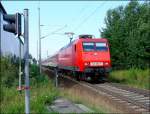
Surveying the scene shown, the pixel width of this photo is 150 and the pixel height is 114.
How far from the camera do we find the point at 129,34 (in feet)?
143

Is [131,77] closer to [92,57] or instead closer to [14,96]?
[92,57]

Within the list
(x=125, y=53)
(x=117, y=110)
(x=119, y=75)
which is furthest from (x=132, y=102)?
(x=125, y=53)

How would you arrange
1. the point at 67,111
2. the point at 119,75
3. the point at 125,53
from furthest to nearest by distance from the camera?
1. the point at 125,53
2. the point at 119,75
3. the point at 67,111

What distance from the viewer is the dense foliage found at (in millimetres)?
40594

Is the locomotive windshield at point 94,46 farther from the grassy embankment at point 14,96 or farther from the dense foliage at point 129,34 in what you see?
the dense foliage at point 129,34

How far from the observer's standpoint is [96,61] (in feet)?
97.9

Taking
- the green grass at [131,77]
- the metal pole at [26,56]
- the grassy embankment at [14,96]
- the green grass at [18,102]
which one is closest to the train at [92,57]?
the green grass at [131,77]

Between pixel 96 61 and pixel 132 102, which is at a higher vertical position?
pixel 96 61

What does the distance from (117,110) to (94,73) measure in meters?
13.9

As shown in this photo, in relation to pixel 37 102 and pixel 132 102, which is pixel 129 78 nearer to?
pixel 132 102

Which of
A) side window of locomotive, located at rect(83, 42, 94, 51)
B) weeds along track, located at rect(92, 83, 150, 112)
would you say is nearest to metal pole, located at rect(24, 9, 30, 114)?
weeds along track, located at rect(92, 83, 150, 112)

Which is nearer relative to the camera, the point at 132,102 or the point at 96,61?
the point at 132,102

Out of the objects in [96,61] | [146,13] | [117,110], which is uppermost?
[146,13]

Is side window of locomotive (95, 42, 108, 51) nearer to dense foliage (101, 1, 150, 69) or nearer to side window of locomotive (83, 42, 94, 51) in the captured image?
side window of locomotive (83, 42, 94, 51)
